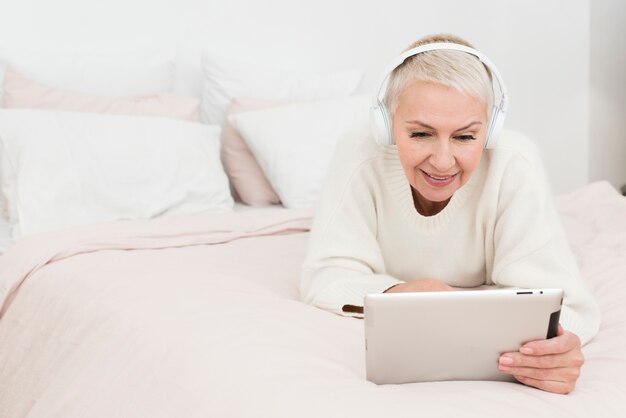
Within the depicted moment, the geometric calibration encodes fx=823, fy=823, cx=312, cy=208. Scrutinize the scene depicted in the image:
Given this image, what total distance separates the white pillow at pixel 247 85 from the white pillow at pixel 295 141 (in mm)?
231

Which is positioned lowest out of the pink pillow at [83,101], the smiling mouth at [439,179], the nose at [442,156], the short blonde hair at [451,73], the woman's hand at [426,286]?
the woman's hand at [426,286]

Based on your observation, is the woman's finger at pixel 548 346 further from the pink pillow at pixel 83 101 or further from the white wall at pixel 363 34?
the white wall at pixel 363 34

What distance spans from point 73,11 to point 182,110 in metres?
0.52

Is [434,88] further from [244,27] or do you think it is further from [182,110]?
[244,27]

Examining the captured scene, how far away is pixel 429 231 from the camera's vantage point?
1.52 metres

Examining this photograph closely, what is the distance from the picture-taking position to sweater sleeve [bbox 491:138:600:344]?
135 centimetres

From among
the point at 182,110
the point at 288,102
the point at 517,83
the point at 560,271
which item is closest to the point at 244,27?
the point at 288,102

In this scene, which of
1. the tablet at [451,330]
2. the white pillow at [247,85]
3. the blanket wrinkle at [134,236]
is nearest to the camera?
the tablet at [451,330]

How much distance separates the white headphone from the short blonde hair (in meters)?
0.01

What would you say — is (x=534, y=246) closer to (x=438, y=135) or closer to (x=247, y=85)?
A: (x=438, y=135)

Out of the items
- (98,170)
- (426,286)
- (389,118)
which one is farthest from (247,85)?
(426,286)

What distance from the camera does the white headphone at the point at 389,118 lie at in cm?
131

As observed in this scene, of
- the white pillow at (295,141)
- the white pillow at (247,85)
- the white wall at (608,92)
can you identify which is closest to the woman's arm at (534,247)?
the white pillow at (295,141)

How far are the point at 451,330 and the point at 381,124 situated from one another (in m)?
0.45
